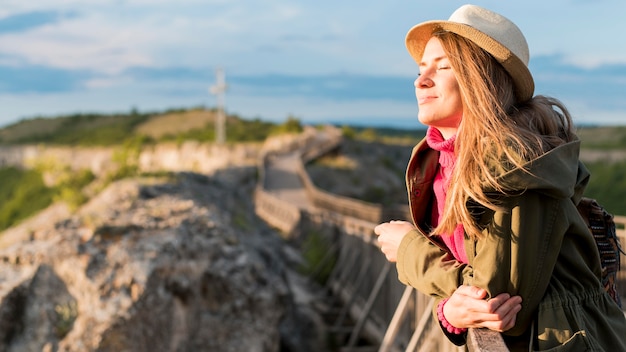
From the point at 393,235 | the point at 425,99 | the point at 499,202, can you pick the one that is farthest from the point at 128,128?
the point at 499,202

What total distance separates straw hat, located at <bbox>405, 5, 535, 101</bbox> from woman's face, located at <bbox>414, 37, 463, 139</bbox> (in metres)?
0.12

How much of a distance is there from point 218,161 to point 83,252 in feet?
155

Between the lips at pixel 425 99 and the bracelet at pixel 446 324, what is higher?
the lips at pixel 425 99

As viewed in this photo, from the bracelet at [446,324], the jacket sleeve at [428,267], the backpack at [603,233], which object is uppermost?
the backpack at [603,233]

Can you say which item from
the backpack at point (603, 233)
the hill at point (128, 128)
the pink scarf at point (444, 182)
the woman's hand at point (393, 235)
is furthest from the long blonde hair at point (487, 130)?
the hill at point (128, 128)

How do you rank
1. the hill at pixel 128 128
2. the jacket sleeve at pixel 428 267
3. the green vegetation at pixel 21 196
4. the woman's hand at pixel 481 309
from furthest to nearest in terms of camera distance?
the hill at pixel 128 128 < the green vegetation at pixel 21 196 < the jacket sleeve at pixel 428 267 < the woman's hand at pixel 481 309

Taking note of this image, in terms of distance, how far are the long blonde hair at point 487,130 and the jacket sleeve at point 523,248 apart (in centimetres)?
8

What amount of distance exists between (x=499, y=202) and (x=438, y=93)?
0.60 m

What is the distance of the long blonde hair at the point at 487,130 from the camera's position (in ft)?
10.0

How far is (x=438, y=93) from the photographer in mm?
3439

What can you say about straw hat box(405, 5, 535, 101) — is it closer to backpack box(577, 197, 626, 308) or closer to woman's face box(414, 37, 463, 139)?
woman's face box(414, 37, 463, 139)

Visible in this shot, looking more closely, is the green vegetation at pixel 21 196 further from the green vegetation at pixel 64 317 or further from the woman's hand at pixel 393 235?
the woman's hand at pixel 393 235

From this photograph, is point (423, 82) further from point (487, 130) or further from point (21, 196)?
point (21, 196)

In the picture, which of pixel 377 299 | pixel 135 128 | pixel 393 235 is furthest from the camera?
pixel 135 128
